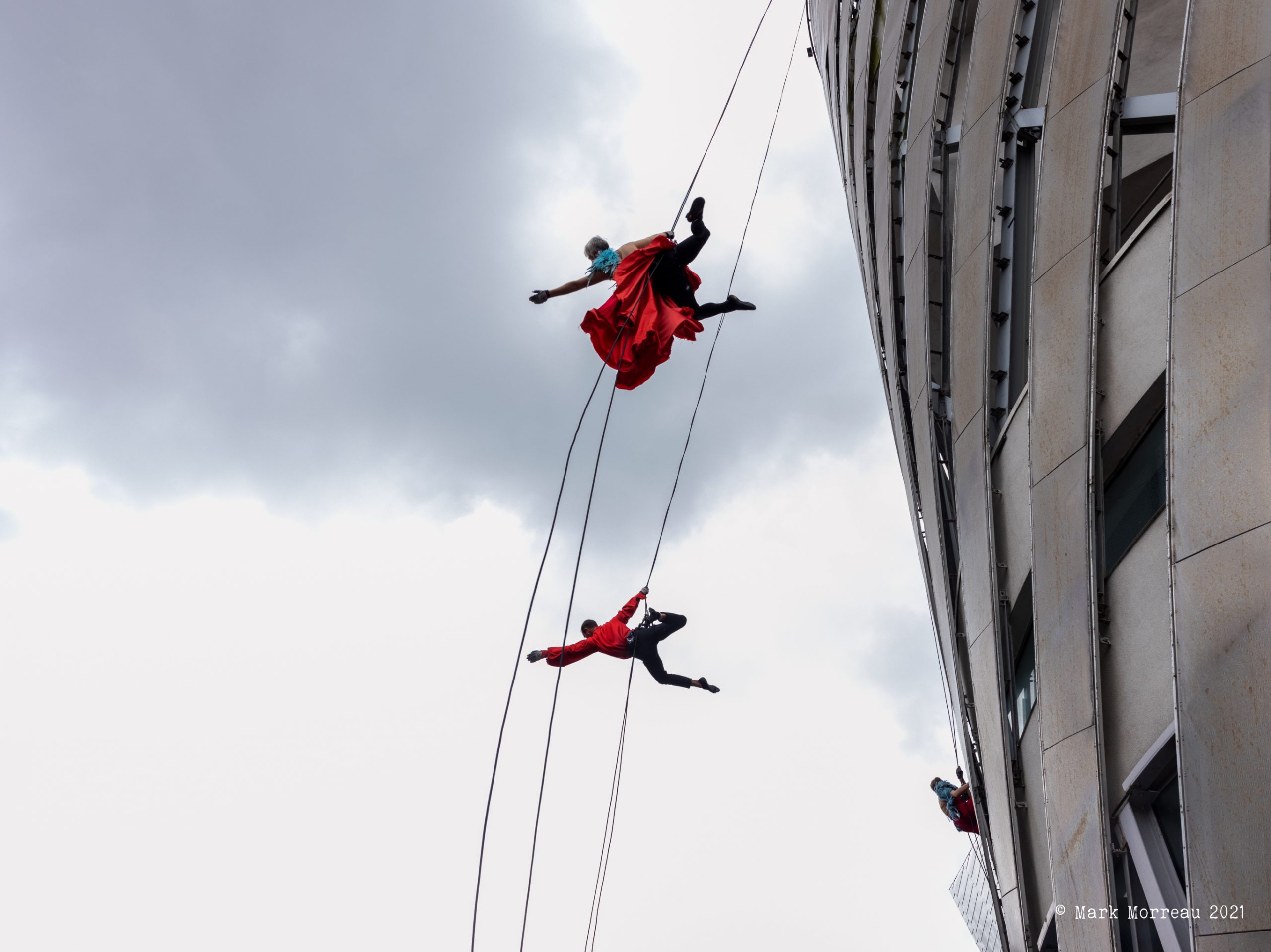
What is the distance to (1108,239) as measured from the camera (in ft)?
24.1

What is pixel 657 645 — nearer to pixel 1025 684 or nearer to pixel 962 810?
pixel 962 810

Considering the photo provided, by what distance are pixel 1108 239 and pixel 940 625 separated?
7358 mm

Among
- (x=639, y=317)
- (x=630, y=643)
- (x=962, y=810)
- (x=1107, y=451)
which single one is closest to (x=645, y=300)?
(x=639, y=317)

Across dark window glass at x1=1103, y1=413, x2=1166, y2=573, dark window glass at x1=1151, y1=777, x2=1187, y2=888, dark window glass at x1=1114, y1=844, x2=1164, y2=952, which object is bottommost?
dark window glass at x1=1114, y1=844, x2=1164, y2=952

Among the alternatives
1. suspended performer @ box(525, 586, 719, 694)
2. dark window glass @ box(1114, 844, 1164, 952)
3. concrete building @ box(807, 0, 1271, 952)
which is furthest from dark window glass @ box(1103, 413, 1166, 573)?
suspended performer @ box(525, 586, 719, 694)

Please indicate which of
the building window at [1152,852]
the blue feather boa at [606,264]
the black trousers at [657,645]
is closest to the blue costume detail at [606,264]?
the blue feather boa at [606,264]

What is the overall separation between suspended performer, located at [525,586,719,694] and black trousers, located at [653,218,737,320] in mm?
5151

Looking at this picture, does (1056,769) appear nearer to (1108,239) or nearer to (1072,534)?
(1072,534)

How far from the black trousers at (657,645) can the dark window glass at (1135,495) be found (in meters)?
7.81

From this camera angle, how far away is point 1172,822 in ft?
20.0

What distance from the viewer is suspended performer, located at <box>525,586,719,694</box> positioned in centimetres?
1412

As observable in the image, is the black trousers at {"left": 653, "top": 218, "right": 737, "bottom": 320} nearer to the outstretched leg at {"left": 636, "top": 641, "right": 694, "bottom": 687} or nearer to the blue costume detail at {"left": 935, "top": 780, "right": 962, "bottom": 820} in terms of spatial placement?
the outstretched leg at {"left": 636, "top": 641, "right": 694, "bottom": 687}

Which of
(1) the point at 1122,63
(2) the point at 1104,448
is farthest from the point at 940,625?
(1) the point at 1122,63

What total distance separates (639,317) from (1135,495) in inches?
199
